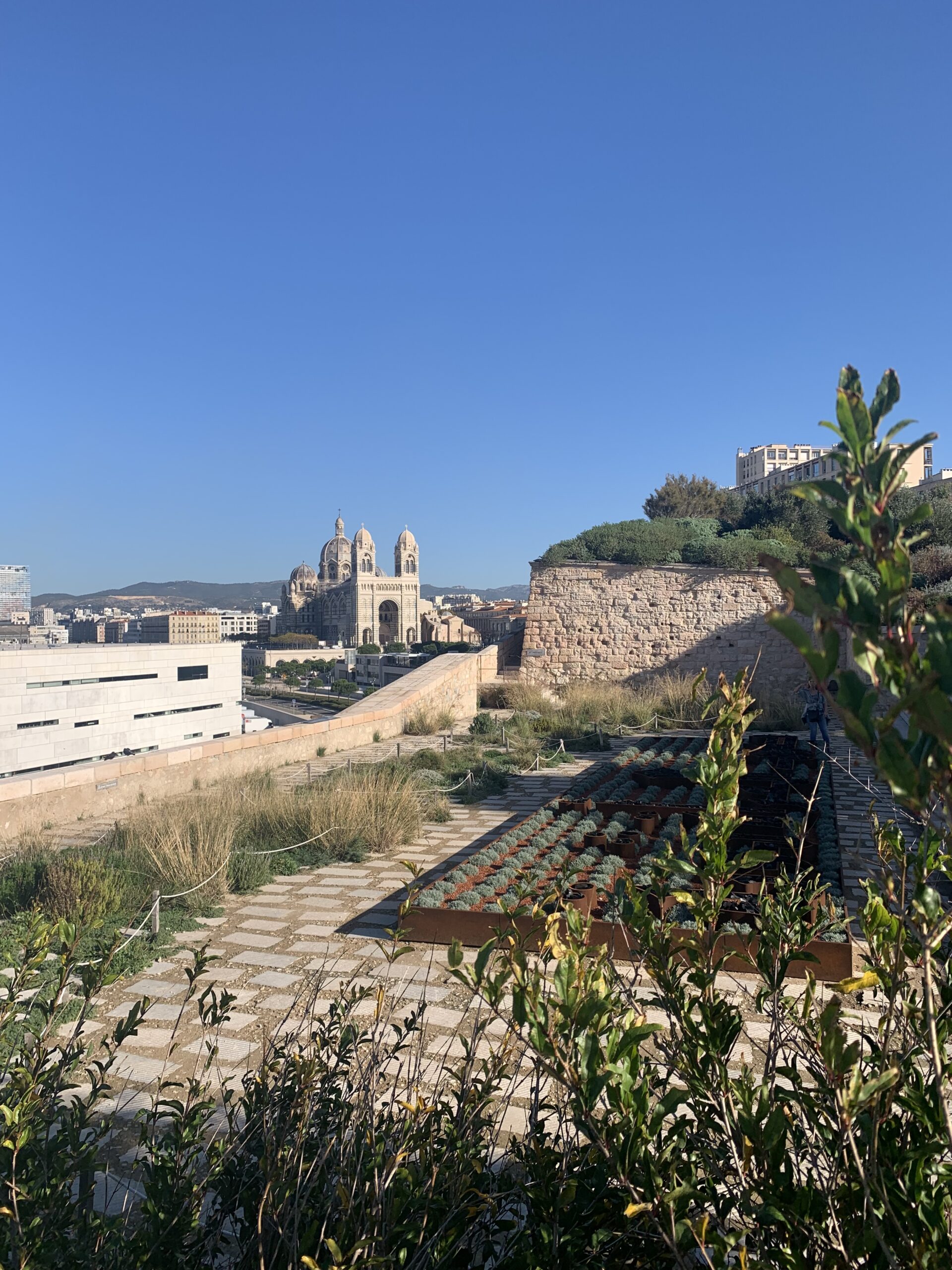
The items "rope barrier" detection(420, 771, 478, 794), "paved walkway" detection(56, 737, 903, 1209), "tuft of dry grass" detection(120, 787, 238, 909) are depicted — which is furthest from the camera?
"rope barrier" detection(420, 771, 478, 794)

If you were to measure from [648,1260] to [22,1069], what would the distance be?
1351 millimetres

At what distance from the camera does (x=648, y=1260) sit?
154cm

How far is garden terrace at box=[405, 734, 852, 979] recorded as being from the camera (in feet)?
13.9

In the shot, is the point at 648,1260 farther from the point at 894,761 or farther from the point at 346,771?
the point at 346,771

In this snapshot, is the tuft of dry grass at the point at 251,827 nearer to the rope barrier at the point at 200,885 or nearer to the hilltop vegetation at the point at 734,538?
the rope barrier at the point at 200,885

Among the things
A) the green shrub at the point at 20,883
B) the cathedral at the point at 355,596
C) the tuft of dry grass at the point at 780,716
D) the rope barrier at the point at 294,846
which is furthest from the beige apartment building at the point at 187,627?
the green shrub at the point at 20,883

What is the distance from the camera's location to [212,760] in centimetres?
962

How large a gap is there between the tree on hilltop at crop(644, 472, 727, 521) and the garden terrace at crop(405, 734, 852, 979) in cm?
2020

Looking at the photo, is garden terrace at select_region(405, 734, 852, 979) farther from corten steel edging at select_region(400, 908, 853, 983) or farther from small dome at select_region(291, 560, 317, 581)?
small dome at select_region(291, 560, 317, 581)

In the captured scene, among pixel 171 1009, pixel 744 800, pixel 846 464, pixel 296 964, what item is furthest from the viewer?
pixel 744 800

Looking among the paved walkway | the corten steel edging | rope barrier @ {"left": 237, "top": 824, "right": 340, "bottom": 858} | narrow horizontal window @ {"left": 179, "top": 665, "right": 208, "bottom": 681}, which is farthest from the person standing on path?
narrow horizontal window @ {"left": 179, "top": 665, "right": 208, "bottom": 681}

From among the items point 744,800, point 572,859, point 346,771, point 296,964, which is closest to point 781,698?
point 744,800

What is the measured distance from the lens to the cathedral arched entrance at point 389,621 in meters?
107

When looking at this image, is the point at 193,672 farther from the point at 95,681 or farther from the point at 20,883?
the point at 20,883
